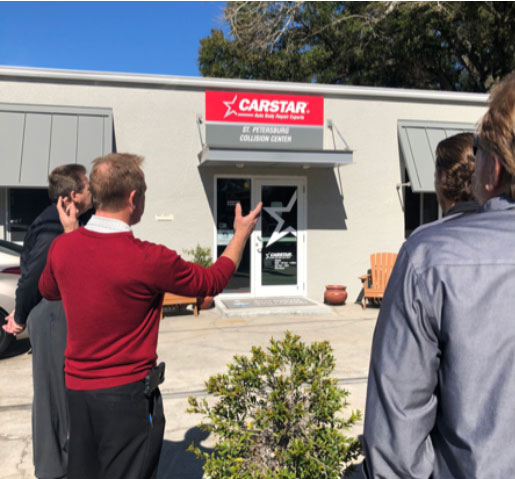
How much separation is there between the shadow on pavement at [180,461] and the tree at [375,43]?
49.2 ft

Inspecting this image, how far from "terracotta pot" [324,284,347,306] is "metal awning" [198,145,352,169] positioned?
2.47m

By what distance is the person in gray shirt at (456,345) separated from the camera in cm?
123

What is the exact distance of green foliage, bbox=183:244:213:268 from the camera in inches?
365

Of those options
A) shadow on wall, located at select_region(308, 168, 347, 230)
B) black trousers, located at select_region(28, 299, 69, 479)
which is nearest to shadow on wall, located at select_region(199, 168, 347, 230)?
shadow on wall, located at select_region(308, 168, 347, 230)

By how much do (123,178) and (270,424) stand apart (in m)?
1.50

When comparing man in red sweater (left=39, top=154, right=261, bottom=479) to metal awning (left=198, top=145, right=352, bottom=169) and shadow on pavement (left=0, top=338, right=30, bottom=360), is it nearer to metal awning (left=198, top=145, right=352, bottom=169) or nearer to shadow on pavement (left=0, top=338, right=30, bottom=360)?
shadow on pavement (left=0, top=338, right=30, bottom=360)

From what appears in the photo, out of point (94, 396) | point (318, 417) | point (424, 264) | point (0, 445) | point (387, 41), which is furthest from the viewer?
point (387, 41)

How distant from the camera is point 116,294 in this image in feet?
7.11

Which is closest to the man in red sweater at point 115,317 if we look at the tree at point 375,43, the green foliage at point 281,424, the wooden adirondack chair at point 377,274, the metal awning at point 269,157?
the green foliage at point 281,424

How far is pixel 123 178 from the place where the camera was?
2277mm

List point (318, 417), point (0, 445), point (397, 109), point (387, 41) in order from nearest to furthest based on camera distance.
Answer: point (318, 417) → point (0, 445) → point (397, 109) → point (387, 41)

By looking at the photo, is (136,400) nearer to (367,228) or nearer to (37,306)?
(37,306)

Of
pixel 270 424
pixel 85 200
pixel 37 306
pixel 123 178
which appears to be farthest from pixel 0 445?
pixel 123 178

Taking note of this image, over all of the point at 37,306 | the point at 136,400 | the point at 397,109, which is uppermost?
the point at 397,109
